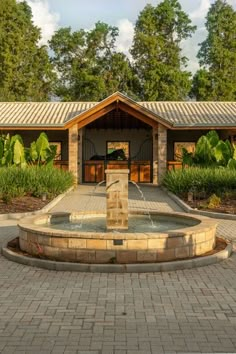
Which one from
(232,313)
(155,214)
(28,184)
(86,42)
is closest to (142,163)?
(28,184)

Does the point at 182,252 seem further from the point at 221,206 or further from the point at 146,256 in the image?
the point at 221,206

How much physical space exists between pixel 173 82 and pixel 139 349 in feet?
136

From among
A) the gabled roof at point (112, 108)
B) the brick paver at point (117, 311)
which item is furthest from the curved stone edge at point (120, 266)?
the gabled roof at point (112, 108)

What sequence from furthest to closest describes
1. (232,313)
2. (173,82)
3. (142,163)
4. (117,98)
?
(173,82) < (142,163) < (117,98) < (232,313)

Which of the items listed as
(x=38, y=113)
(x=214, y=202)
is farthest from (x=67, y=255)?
(x=38, y=113)

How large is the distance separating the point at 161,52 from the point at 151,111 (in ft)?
84.5

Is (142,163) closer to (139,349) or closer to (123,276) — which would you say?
(123,276)

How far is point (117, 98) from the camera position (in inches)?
902

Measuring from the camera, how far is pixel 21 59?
45.9m

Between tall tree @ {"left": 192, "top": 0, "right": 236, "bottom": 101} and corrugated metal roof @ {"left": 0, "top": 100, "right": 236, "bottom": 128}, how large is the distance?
17.0 metres

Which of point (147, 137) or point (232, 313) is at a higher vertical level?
point (147, 137)

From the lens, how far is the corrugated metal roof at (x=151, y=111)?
78.8 feet

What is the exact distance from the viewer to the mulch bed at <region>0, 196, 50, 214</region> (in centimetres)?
1455

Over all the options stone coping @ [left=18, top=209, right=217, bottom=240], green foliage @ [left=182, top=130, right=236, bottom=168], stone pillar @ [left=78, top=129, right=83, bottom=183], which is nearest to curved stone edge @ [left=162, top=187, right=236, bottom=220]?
stone coping @ [left=18, top=209, right=217, bottom=240]
